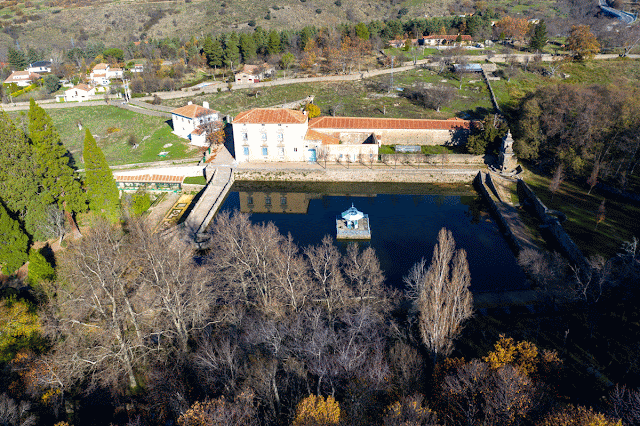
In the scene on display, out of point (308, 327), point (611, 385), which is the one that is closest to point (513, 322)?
point (611, 385)

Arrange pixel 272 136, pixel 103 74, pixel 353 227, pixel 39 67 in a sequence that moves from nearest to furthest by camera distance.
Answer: pixel 353 227
pixel 272 136
pixel 103 74
pixel 39 67

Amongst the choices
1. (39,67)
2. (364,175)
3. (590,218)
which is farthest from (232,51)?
(590,218)

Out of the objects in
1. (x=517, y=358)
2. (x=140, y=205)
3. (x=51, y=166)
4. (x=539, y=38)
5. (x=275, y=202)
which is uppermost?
(x=539, y=38)

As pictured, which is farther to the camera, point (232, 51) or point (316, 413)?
point (232, 51)

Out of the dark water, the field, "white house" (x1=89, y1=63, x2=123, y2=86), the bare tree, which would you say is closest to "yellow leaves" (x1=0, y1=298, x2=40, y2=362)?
the dark water

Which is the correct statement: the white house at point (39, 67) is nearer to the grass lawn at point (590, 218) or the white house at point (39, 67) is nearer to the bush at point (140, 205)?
the bush at point (140, 205)

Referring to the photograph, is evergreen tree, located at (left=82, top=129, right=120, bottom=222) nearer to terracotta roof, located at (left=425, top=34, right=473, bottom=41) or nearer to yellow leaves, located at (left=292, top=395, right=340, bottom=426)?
yellow leaves, located at (left=292, top=395, right=340, bottom=426)

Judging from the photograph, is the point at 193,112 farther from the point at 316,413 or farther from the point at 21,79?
the point at 21,79

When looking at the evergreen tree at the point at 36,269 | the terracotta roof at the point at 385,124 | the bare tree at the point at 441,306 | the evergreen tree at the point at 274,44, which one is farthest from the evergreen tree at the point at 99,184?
the evergreen tree at the point at 274,44

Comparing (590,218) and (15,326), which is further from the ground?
(15,326)
